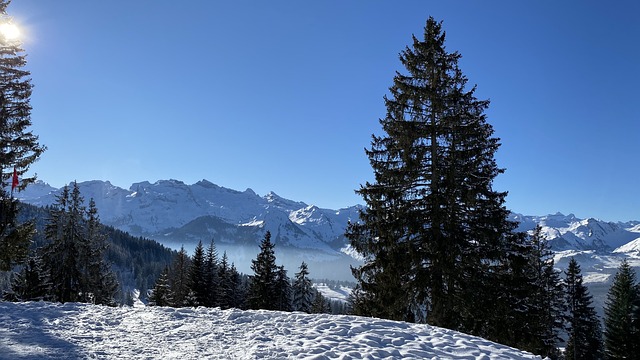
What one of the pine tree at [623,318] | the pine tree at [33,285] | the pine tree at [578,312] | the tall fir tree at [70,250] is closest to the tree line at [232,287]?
the tall fir tree at [70,250]

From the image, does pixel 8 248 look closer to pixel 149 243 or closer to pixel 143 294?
pixel 143 294

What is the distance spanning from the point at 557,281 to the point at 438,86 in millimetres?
21619

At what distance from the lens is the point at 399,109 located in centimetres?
1627

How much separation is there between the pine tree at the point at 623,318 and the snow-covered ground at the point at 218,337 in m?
30.3

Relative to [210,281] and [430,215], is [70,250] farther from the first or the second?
[430,215]

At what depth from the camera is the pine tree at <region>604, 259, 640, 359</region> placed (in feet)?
99.0

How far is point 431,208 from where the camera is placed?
1551 cm

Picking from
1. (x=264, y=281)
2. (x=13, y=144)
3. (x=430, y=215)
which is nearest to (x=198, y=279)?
(x=264, y=281)

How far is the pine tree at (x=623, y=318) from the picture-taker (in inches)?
1188

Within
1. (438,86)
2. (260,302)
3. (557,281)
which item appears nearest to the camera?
(438,86)

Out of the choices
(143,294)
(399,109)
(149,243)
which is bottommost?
(143,294)

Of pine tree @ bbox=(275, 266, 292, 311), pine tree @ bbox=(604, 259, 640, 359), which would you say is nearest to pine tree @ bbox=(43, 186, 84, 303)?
pine tree @ bbox=(275, 266, 292, 311)

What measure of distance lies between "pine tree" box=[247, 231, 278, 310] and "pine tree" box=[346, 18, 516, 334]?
21.5 m

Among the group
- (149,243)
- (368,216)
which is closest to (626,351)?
(368,216)
